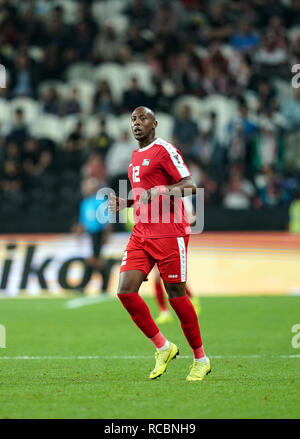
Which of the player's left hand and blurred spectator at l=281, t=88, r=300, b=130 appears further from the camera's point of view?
blurred spectator at l=281, t=88, r=300, b=130

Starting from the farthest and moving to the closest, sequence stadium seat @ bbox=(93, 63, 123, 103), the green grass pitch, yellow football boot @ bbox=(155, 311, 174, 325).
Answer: stadium seat @ bbox=(93, 63, 123, 103) → yellow football boot @ bbox=(155, 311, 174, 325) → the green grass pitch

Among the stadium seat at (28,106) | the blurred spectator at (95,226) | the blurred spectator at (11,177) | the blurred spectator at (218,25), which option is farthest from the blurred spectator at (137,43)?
the blurred spectator at (95,226)

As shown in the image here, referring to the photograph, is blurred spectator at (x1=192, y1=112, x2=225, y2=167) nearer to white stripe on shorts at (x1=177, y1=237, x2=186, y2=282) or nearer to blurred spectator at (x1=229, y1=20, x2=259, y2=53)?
blurred spectator at (x1=229, y1=20, x2=259, y2=53)

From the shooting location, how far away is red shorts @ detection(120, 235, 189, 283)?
7.19m

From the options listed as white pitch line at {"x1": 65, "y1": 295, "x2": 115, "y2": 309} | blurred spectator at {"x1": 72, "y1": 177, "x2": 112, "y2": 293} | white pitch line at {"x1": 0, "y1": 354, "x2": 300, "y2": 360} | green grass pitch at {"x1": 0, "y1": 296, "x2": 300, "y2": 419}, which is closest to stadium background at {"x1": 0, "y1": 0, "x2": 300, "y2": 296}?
blurred spectator at {"x1": 72, "y1": 177, "x2": 112, "y2": 293}

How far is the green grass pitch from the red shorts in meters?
0.89

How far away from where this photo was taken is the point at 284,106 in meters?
20.3

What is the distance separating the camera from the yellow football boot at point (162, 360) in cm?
724

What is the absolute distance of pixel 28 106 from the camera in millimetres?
A: 20328

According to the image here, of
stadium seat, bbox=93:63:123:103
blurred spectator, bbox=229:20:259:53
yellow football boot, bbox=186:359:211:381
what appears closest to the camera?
yellow football boot, bbox=186:359:211:381

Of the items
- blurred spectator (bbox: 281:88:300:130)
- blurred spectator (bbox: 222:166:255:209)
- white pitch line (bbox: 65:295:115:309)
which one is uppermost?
blurred spectator (bbox: 281:88:300:130)

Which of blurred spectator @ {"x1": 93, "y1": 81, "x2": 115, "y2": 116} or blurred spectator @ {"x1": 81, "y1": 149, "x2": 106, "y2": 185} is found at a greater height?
blurred spectator @ {"x1": 93, "y1": 81, "x2": 115, "y2": 116}

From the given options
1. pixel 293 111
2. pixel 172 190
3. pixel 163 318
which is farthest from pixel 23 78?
pixel 172 190

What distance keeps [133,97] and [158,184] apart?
12.8m
